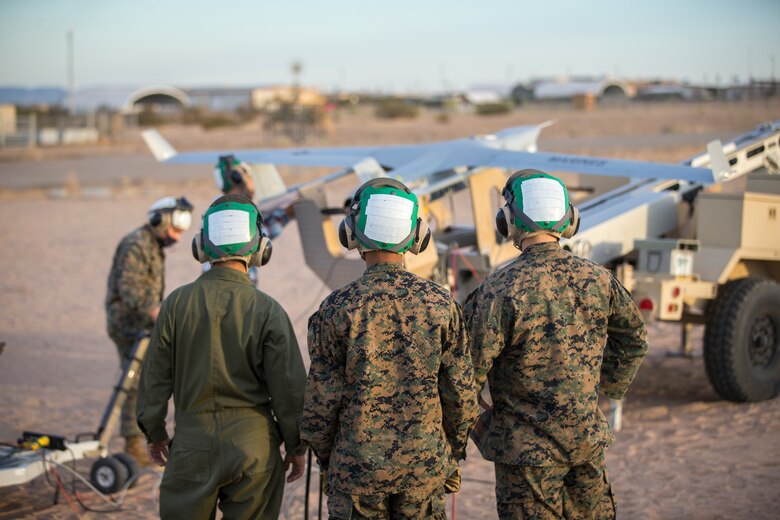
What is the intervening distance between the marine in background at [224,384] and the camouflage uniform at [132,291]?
286cm

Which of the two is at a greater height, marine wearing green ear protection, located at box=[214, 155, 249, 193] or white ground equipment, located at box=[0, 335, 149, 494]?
marine wearing green ear protection, located at box=[214, 155, 249, 193]

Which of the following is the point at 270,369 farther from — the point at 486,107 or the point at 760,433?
the point at 486,107

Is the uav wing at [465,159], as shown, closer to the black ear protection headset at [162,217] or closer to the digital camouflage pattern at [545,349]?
the black ear protection headset at [162,217]

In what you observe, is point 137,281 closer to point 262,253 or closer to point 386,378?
point 262,253

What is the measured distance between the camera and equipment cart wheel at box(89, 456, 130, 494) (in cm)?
656

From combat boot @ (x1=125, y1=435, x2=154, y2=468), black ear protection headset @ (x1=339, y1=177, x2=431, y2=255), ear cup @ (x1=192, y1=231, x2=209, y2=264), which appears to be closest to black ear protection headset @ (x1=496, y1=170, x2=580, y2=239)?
black ear protection headset @ (x1=339, y1=177, x2=431, y2=255)

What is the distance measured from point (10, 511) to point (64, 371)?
4318mm

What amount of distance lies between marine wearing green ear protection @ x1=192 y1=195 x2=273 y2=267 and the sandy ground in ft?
8.70

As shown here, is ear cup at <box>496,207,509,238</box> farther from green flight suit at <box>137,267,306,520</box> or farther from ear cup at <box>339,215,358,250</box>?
green flight suit at <box>137,267,306,520</box>

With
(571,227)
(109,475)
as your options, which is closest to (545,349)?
(571,227)

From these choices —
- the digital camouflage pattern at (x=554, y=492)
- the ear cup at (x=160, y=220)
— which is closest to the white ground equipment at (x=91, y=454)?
the ear cup at (x=160, y=220)

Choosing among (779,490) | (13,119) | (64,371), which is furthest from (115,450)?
(13,119)

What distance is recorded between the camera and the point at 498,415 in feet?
13.9

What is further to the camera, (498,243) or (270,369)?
(498,243)
